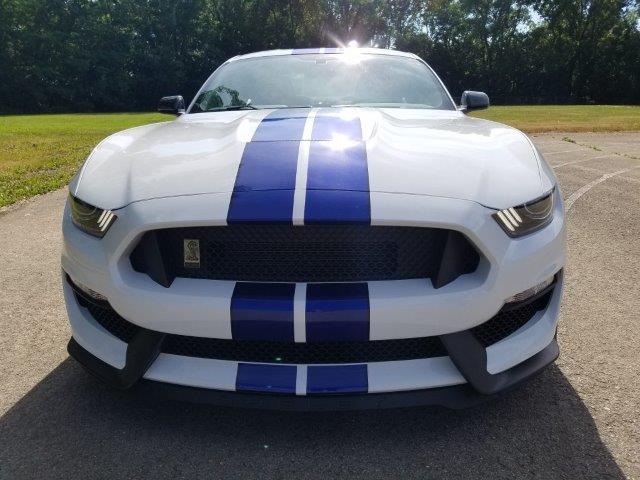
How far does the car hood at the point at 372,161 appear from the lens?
1896 mm

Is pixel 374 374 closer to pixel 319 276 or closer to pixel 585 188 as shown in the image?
pixel 319 276

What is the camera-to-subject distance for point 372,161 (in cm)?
202

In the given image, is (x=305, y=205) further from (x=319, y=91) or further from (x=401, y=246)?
(x=319, y=91)

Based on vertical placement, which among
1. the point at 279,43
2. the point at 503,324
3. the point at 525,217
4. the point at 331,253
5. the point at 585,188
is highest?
the point at 525,217

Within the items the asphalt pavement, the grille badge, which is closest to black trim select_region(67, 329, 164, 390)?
the asphalt pavement

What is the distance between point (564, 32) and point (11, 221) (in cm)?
4944

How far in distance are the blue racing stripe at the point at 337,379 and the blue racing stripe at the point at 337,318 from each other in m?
0.11

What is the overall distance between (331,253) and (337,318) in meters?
0.24

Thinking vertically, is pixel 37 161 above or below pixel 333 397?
below

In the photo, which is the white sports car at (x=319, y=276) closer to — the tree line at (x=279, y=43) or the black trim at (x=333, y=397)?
the black trim at (x=333, y=397)

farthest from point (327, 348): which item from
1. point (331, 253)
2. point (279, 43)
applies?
point (279, 43)

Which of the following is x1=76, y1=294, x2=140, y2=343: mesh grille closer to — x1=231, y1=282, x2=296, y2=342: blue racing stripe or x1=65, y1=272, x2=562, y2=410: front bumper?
x1=65, y1=272, x2=562, y2=410: front bumper

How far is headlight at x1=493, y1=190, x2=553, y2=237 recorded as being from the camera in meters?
1.84

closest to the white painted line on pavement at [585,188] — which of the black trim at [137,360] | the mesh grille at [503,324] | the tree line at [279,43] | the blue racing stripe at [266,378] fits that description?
the mesh grille at [503,324]
